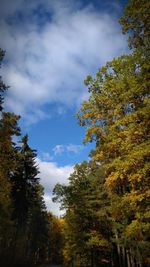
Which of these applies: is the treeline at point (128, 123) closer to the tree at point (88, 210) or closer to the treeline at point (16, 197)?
the treeline at point (16, 197)

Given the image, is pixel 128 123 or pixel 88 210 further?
pixel 88 210

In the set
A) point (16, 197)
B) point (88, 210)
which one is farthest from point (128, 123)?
point (16, 197)

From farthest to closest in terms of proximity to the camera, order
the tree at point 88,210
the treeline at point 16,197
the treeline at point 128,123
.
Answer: the tree at point 88,210
the treeline at point 16,197
the treeline at point 128,123

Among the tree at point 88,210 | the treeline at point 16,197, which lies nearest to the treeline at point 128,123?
the treeline at point 16,197

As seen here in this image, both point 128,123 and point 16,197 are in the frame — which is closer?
point 128,123

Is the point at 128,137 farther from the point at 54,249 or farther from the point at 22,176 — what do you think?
the point at 54,249

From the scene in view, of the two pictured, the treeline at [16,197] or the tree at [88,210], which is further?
the tree at [88,210]

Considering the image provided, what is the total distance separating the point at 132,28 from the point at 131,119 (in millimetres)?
3921

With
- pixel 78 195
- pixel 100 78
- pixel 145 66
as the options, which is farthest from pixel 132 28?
pixel 78 195

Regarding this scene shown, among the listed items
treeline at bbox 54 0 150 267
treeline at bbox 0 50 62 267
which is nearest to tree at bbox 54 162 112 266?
treeline at bbox 0 50 62 267

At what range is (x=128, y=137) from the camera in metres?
10.9

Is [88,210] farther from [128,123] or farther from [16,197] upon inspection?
[128,123]

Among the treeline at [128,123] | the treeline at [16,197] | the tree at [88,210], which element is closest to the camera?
the treeline at [128,123]

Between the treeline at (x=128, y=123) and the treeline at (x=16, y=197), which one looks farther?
the treeline at (x=16, y=197)
